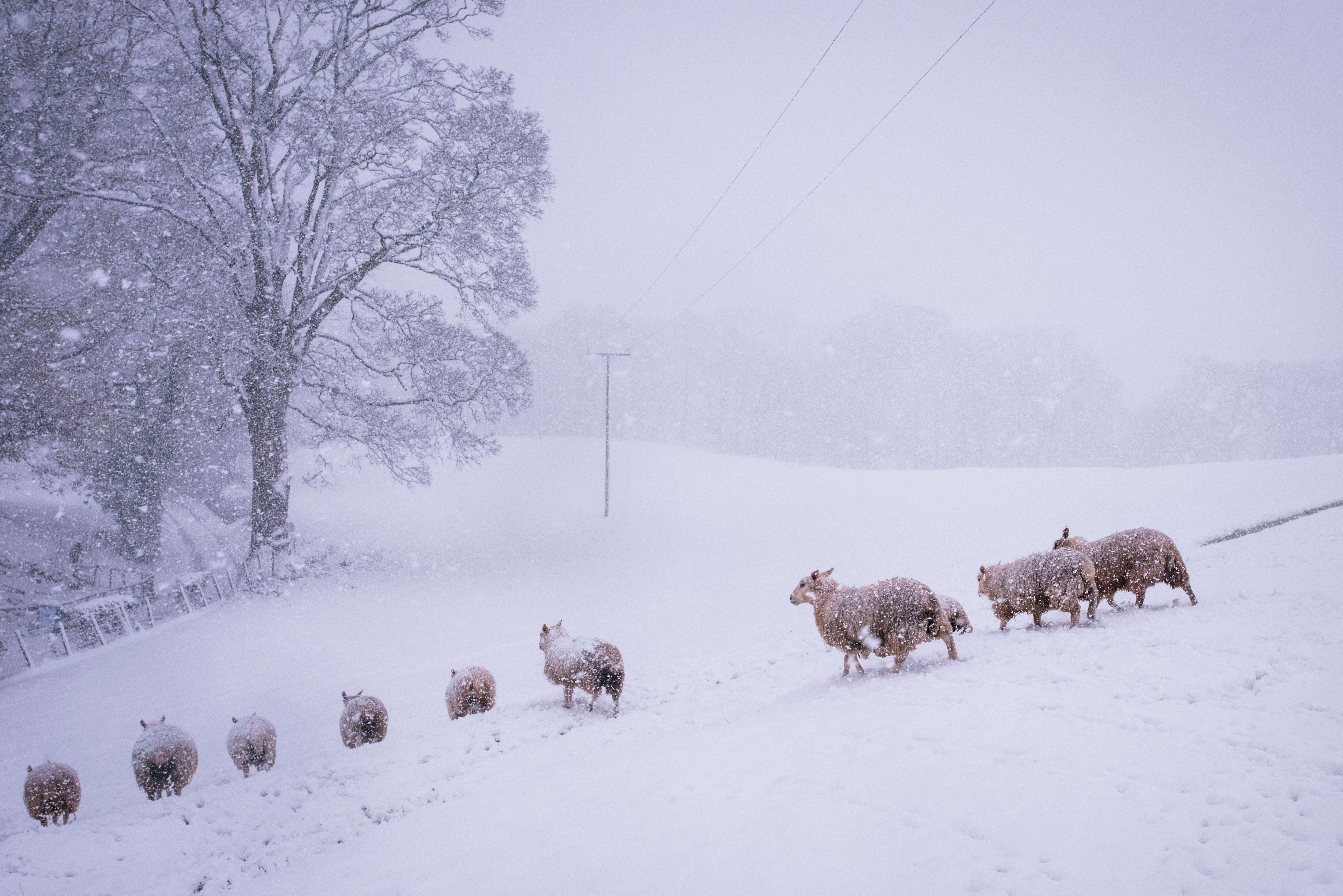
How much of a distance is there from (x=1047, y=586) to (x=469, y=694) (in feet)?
27.9

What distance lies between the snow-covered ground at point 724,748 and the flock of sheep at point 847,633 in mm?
360

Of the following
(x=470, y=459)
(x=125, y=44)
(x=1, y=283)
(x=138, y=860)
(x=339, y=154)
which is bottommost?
(x=138, y=860)

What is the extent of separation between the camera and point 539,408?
60.2 metres

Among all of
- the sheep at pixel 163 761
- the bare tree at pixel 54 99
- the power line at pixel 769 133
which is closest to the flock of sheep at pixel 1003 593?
the power line at pixel 769 133

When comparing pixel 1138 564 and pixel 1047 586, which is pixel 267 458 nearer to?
pixel 1047 586

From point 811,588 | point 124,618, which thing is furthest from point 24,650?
point 811,588

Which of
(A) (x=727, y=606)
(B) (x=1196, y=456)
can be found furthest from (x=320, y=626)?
(B) (x=1196, y=456)

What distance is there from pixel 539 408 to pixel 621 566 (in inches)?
1708

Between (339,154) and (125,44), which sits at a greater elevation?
(125,44)

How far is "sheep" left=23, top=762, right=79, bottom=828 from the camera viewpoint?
22.0 feet

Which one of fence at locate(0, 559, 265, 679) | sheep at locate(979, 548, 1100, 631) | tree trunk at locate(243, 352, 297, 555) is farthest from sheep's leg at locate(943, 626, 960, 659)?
fence at locate(0, 559, 265, 679)

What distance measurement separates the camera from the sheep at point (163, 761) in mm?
7164

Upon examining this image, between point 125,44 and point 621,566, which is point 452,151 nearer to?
point 125,44

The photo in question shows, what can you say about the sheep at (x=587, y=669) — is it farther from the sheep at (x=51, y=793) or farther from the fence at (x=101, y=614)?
the fence at (x=101, y=614)
